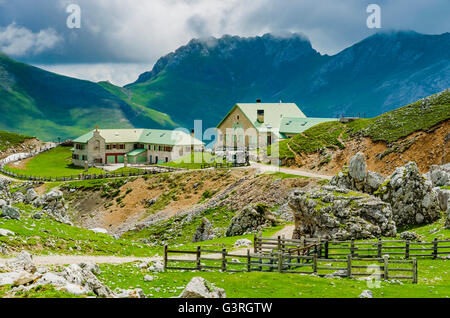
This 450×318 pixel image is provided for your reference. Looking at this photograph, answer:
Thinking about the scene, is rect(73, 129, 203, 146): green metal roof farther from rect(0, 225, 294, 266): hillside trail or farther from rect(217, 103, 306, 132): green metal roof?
rect(0, 225, 294, 266): hillside trail

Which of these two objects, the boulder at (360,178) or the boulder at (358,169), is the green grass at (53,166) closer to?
the boulder at (360,178)

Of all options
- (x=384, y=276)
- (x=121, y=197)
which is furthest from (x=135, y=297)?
(x=121, y=197)

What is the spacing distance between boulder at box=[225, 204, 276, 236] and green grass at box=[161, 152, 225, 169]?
2136 inches

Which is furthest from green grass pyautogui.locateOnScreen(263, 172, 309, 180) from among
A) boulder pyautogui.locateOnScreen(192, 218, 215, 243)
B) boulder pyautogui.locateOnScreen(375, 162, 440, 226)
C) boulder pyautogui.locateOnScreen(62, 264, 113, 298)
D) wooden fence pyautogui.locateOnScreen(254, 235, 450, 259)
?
boulder pyautogui.locateOnScreen(62, 264, 113, 298)

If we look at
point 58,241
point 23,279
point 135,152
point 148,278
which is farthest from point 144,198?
point 23,279

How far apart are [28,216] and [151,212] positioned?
48373 mm

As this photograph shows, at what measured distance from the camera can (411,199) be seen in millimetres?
55750

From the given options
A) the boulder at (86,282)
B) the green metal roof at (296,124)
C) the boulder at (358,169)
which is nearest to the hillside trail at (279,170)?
the boulder at (358,169)

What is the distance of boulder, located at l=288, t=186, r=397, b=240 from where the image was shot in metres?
47.8

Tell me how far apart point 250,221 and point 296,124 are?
8887cm

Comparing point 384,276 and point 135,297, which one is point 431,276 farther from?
point 135,297

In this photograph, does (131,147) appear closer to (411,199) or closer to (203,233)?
(203,233)

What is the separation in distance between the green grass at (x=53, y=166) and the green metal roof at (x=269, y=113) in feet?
140

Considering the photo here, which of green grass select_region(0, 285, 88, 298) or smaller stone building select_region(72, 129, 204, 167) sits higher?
smaller stone building select_region(72, 129, 204, 167)
